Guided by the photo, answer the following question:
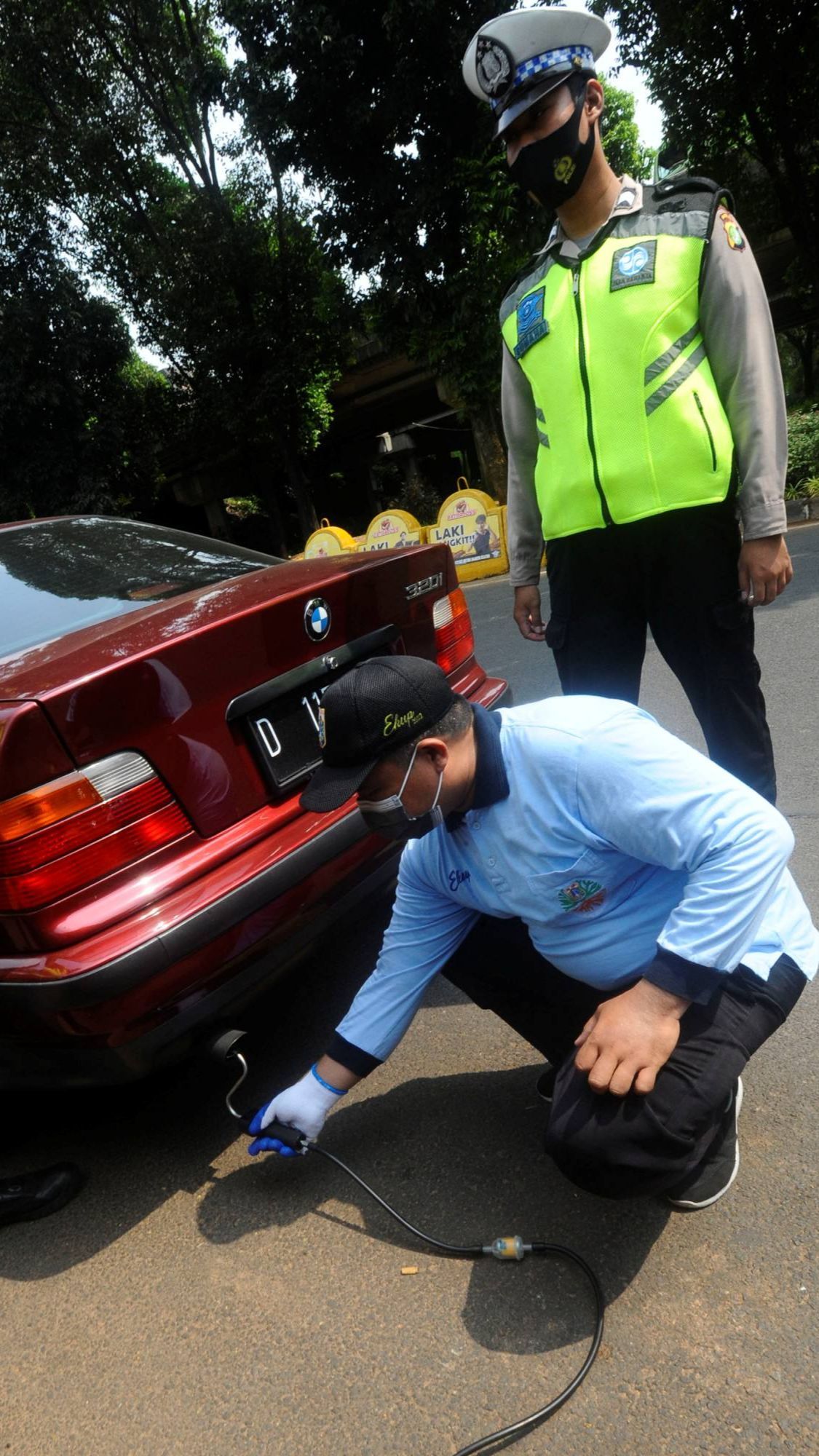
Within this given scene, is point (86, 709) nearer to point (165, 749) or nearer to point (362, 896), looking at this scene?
point (165, 749)

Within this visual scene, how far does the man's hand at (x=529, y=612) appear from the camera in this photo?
8.45ft

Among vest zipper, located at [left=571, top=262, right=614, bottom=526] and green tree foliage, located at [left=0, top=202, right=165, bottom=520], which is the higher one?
green tree foliage, located at [left=0, top=202, right=165, bottom=520]

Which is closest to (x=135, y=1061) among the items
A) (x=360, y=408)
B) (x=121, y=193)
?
(x=121, y=193)

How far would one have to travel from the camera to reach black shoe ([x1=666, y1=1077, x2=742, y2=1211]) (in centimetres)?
172

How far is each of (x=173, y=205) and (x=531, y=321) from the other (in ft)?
57.8

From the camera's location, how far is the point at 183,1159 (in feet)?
7.25

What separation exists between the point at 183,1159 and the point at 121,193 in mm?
18602

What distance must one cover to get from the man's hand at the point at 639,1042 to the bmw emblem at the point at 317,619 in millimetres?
1194

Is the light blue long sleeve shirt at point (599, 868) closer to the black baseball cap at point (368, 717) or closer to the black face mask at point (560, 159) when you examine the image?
the black baseball cap at point (368, 717)

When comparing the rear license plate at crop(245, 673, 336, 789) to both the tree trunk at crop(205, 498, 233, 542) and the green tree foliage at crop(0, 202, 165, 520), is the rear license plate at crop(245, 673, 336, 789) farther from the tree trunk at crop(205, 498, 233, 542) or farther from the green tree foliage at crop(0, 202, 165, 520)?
the tree trunk at crop(205, 498, 233, 542)

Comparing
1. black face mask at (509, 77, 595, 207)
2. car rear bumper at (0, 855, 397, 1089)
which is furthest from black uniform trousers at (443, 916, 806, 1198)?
black face mask at (509, 77, 595, 207)

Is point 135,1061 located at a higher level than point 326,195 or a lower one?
lower

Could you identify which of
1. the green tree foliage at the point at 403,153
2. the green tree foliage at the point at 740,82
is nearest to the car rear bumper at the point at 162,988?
the green tree foliage at the point at 403,153

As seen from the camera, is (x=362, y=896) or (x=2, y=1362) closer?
(x=2, y=1362)
